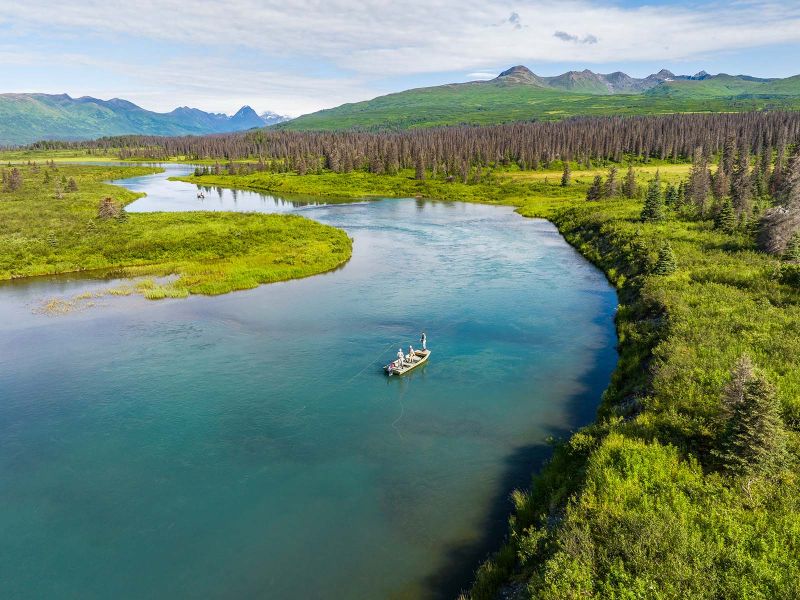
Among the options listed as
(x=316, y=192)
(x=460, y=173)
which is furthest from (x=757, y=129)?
(x=316, y=192)

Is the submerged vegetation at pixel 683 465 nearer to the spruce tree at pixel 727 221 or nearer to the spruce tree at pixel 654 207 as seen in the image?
the spruce tree at pixel 727 221

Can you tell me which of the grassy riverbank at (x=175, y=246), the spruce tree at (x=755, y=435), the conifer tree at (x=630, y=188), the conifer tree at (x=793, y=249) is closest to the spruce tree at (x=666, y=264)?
the conifer tree at (x=793, y=249)

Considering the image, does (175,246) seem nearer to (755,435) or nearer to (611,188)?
(755,435)

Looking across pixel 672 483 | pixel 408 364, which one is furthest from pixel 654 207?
pixel 672 483

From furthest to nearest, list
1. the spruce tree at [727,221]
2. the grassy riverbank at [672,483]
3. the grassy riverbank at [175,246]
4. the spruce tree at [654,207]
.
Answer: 1. the spruce tree at [654,207]
2. the spruce tree at [727,221]
3. the grassy riverbank at [175,246]
4. the grassy riverbank at [672,483]

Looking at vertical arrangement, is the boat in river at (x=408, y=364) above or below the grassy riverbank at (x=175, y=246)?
below

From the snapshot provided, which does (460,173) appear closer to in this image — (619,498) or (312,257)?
(312,257)
